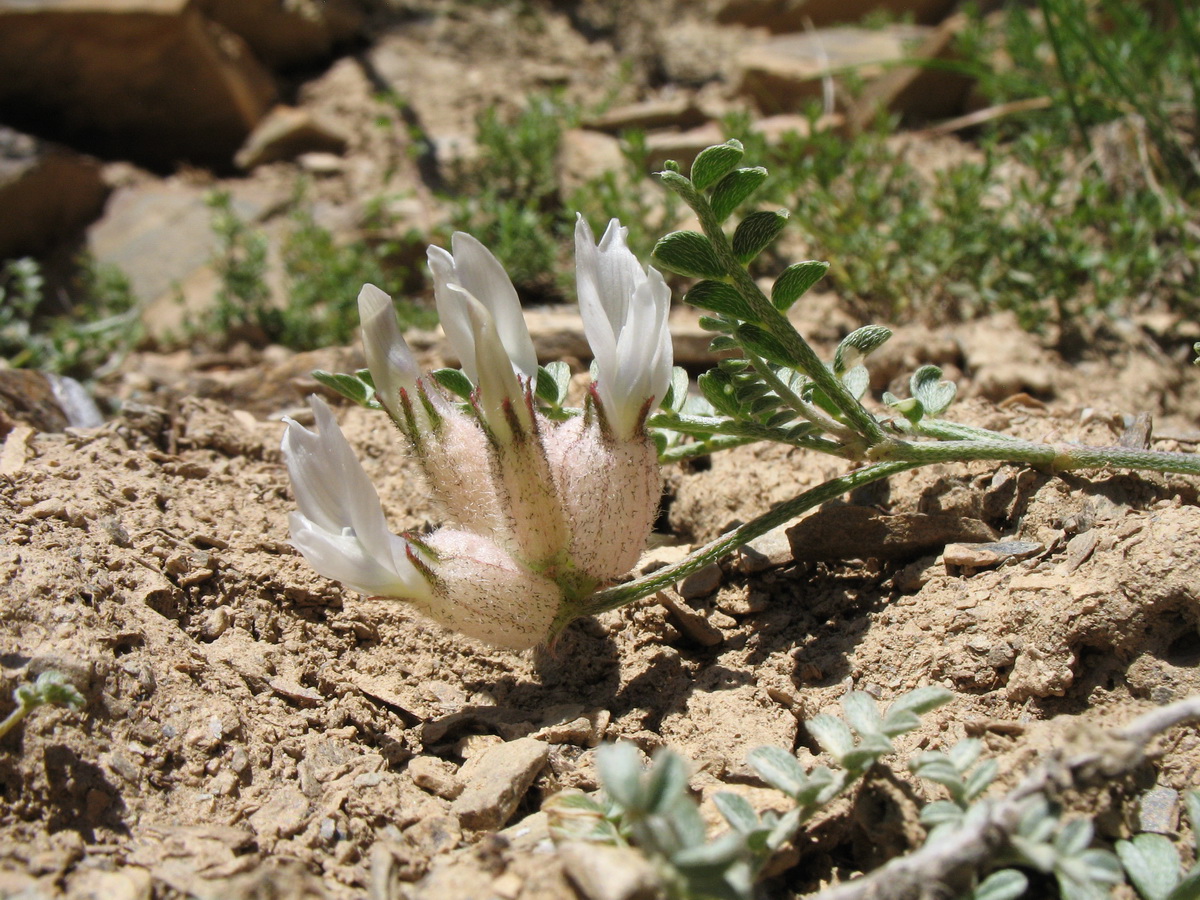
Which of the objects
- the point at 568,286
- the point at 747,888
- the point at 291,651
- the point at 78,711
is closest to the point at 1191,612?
the point at 747,888

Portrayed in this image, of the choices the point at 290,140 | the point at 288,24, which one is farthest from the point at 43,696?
the point at 288,24

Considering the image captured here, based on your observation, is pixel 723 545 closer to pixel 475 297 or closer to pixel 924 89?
pixel 475 297

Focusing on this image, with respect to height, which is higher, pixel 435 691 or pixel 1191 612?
pixel 1191 612

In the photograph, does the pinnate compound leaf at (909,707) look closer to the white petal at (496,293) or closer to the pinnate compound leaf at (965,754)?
the pinnate compound leaf at (965,754)

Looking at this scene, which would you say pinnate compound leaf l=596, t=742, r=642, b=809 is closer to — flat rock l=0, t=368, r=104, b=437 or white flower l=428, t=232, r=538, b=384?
white flower l=428, t=232, r=538, b=384

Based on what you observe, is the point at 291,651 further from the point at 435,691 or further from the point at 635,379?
the point at 635,379

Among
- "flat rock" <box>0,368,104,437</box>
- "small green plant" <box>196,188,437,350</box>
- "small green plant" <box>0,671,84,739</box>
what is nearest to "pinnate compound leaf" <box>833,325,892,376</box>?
"small green plant" <box>0,671,84,739</box>

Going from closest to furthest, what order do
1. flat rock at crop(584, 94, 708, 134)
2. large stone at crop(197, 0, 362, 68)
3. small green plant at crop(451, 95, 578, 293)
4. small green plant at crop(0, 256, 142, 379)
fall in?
small green plant at crop(0, 256, 142, 379) < small green plant at crop(451, 95, 578, 293) < flat rock at crop(584, 94, 708, 134) < large stone at crop(197, 0, 362, 68)

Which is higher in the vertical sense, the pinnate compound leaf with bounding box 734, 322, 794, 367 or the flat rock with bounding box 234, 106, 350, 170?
the pinnate compound leaf with bounding box 734, 322, 794, 367
